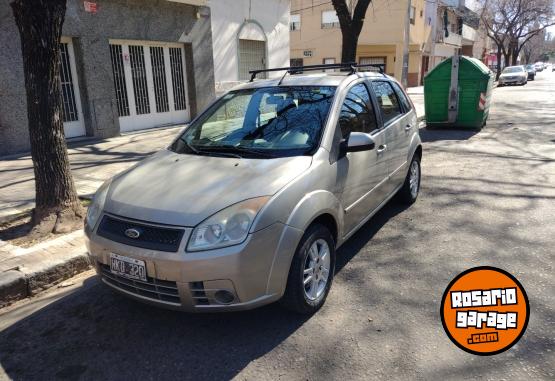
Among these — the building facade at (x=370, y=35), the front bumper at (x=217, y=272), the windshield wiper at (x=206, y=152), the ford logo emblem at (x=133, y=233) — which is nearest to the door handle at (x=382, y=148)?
the windshield wiper at (x=206, y=152)

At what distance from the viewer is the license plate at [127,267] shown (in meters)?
2.82

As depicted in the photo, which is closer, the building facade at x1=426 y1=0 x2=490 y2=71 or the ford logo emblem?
the ford logo emblem

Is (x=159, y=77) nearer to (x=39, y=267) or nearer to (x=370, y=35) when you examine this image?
(x=39, y=267)

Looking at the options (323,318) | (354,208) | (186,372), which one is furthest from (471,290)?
(186,372)

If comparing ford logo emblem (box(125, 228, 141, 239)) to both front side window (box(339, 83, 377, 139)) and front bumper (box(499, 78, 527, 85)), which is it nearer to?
front side window (box(339, 83, 377, 139))

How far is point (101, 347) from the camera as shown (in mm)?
2971

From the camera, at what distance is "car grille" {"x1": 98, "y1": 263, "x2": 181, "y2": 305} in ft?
9.24

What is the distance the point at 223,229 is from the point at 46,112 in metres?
3.02

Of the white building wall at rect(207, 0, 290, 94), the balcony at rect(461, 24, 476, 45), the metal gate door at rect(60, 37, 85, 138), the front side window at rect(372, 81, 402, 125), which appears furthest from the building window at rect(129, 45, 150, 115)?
the balcony at rect(461, 24, 476, 45)

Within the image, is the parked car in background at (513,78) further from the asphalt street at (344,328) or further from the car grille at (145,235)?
the car grille at (145,235)

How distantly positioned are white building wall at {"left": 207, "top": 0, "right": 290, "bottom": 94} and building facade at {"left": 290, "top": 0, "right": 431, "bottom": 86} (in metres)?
15.6

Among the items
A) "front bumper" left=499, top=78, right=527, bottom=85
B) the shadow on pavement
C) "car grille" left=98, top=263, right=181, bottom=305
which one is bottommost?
the shadow on pavement

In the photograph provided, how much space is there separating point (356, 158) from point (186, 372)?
85.0 inches

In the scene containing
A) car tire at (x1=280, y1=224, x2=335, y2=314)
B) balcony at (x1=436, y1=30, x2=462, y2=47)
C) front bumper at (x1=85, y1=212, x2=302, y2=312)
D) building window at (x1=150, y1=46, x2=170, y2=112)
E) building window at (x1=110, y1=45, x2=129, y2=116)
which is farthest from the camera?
balcony at (x1=436, y1=30, x2=462, y2=47)
